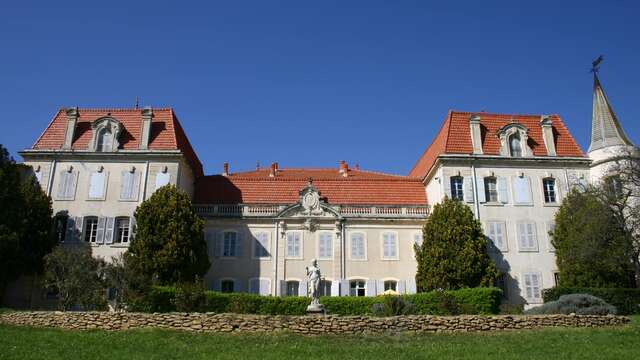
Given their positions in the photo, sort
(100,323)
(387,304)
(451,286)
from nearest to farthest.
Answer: (100,323) < (387,304) < (451,286)

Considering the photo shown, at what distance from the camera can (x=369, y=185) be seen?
116ft

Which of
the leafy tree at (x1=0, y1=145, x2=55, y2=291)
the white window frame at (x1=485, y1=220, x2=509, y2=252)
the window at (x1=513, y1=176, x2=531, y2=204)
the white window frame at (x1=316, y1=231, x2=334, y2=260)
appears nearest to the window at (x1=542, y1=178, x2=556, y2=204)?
the window at (x1=513, y1=176, x2=531, y2=204)

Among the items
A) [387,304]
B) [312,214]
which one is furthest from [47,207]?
[387,304]

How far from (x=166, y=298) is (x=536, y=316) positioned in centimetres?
1556

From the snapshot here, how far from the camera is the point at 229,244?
31609 mm

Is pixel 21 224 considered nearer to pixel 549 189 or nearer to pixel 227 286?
pixel 227 286

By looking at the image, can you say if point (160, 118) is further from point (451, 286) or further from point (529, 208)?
point (529, 208)

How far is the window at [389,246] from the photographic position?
3159 centimetres

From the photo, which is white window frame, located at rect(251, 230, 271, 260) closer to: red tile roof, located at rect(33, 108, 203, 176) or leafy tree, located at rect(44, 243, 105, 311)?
red tile roof, located at rect(33, 108, 203, 176)

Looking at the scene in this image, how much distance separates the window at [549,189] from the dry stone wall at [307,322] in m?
12.8

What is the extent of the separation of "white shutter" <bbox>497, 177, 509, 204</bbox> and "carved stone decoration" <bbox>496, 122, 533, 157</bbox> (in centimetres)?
178

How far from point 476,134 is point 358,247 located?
9.85 meters

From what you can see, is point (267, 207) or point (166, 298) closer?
point (166, 298)

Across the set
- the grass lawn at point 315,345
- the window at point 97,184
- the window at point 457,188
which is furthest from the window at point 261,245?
A: the grass lawn at point 315,345
